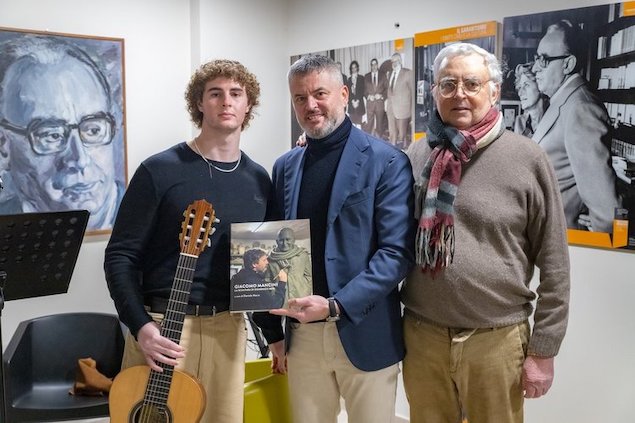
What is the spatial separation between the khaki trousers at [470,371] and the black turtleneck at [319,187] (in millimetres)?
369

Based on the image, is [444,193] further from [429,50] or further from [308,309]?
[429,50]

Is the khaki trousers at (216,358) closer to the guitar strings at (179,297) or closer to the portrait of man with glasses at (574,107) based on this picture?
the guitar strings at (179,297)

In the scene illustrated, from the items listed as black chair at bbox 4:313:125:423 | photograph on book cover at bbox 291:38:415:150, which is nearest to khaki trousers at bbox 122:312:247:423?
black chair at bbox 4:313:125:423

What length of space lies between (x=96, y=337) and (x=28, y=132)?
1.08 meters

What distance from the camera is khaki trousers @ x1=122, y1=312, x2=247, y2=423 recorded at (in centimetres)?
216

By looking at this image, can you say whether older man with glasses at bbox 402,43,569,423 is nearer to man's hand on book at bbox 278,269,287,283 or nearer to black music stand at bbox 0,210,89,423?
man's hand on book at bbox 278,269,287,283

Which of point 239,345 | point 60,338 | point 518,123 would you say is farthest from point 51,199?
point 518,123

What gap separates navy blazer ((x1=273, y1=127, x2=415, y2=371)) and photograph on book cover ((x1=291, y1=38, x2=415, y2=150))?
4.77ft

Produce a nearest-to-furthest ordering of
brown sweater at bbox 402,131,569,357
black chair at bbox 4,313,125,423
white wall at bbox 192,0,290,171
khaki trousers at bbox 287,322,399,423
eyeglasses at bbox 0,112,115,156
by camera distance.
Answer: brown sweater at bbox 402,131,569,357, khaki trousers at bbox 287,322,399,423, black chair at bbox 4,313,125,423, eyeglasses at bbox 0,112,115,156, white wall at bbox 192,0,290,171

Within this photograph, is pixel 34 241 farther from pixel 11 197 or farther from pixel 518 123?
pixel 518 123

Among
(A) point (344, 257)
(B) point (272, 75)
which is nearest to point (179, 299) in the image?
(A) point (344, 257)

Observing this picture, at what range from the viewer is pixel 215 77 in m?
2.20

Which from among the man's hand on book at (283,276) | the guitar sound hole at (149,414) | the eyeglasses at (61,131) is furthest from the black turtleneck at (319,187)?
the eyeglasses at (61,131)

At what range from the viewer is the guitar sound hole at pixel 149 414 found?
2102 millimetres
